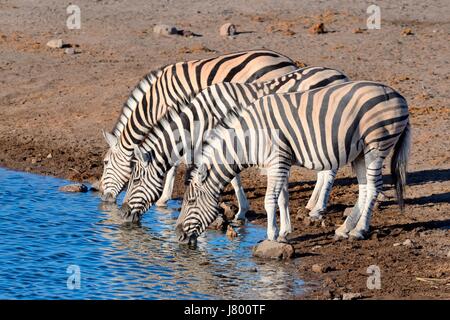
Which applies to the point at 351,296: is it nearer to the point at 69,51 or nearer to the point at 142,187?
the point at 142,187

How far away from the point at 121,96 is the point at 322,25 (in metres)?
5.61

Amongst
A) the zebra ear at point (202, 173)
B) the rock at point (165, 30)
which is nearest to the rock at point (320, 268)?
the zebra ear at point (202, 173)

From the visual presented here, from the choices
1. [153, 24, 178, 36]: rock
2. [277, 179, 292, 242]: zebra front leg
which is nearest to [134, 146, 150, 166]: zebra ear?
[277, 179, 292, 242]: zebra front leg

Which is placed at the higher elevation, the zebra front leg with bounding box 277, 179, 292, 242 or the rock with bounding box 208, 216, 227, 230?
the zebra front leg with bounding box 277, 179, 292, 242

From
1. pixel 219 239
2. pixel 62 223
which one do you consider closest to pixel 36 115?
pixel 62 223

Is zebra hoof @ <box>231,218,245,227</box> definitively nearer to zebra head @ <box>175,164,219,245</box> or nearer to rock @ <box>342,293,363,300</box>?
zebra head @ <box>175,164,219,245</box>

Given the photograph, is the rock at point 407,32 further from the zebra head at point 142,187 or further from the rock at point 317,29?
the zebra head at point 142,187

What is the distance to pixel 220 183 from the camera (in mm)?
15102

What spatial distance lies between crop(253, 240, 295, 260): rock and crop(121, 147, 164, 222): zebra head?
2167mm

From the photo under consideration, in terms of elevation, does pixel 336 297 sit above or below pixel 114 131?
below

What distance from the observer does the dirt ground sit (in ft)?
48.9

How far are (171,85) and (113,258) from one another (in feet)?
10.8

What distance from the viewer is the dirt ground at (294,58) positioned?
14906mm
